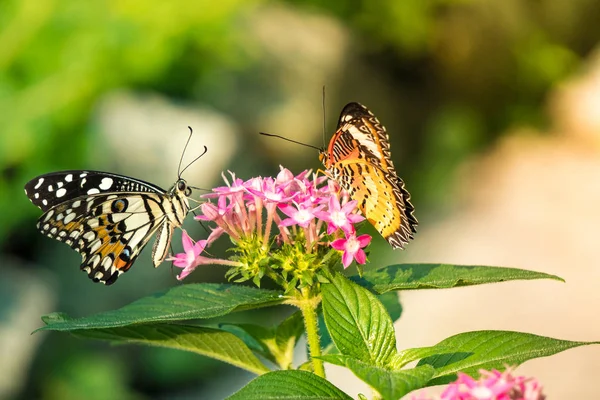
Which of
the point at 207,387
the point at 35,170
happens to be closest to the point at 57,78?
the point at 35,170

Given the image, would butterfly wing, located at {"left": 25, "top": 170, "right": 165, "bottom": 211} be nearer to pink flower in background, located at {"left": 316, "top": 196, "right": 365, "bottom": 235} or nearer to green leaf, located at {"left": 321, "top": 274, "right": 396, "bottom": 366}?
pink flower in background, located at {"left": 316, "top": 196, "right": 365, "bottom": 235}

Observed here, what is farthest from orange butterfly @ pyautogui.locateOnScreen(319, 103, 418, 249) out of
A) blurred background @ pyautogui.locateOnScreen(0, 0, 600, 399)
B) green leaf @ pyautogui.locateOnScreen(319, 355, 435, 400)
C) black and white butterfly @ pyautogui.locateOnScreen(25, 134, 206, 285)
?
blurred background @ pyautogui.locateOnScreen(0, 0, 600, 399)

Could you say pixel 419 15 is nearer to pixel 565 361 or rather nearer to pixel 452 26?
pixel 452 26


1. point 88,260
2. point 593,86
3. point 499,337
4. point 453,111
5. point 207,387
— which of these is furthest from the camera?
point 593,86

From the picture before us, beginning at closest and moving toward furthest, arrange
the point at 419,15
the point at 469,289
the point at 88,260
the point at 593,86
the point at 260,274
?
the point at 260,274, the point at 88,260, the point at 469,289, the point at 419,15, the point at 593,86

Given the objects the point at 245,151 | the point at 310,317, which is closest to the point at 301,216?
the point at 310,317

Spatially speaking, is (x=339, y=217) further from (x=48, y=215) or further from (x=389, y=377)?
(x=48, y=215)
